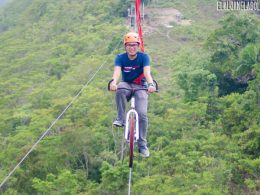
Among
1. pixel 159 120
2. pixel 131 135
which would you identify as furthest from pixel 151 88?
pixel 159 120

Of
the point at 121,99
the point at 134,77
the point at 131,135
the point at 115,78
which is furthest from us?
the point at 134,77

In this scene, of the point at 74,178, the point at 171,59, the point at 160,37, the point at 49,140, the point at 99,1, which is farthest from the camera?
the point at 99,1

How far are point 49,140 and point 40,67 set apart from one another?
15.0 meters

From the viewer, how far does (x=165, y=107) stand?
22312mm

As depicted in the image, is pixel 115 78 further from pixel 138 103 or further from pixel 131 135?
pixel 131 135

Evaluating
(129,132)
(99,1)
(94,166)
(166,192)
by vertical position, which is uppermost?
(129,132)

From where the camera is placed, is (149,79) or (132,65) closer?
(149,79)

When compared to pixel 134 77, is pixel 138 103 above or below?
below

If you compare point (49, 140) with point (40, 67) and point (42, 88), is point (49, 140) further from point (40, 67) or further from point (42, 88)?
point (40, 67)

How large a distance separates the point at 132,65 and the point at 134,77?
0.54 feet

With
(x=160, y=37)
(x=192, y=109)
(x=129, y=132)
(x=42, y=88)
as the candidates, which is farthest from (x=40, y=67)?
(x=129, y=132)

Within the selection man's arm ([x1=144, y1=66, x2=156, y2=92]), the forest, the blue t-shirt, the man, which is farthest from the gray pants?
the forest

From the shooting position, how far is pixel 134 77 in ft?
20.3

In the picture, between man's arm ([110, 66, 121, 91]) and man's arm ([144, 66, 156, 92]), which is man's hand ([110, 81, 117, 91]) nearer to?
man's arm ([110, 66, 121, 91])
